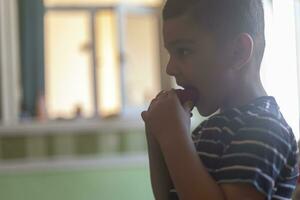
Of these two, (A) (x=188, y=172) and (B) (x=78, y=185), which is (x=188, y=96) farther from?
(B) (x=78, y=185)

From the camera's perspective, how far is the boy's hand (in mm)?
741

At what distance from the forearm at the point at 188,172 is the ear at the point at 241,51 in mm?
125

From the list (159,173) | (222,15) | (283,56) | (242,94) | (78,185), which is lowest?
(78,185)

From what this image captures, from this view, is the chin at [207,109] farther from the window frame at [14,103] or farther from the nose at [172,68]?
the window frame at [14,103]

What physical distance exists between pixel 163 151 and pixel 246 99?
135 millimetres

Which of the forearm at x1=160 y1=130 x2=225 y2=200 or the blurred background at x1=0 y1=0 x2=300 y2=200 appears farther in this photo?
the blurred background at x1=0 y1=0 x2=300 y2=200

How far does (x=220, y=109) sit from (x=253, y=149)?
10 centimetres

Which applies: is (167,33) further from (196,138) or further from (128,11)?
(128,11)

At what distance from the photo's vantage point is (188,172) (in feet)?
2.31

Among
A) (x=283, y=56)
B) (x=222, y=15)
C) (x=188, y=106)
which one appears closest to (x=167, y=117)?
(x=188, y=106)

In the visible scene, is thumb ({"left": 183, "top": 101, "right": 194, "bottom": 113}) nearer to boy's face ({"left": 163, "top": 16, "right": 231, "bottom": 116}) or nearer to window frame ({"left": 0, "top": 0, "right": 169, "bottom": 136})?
boy's face ({"left": 163, "top": 16, "right": 231, "bottom": 116})

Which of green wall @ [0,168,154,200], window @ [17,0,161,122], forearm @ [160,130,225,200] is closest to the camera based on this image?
forearm @ [160,130,225,200]

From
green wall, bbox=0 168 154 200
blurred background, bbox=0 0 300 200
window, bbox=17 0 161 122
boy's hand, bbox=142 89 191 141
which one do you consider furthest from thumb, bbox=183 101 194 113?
Result: window, bbox=17 0 161 122

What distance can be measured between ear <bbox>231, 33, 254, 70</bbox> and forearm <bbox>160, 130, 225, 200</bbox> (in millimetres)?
125
